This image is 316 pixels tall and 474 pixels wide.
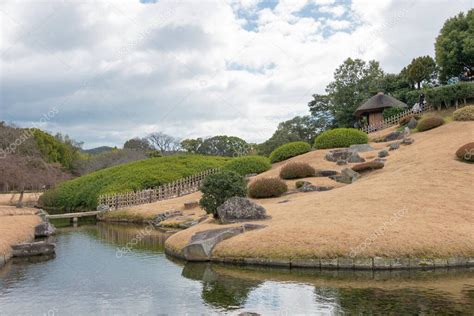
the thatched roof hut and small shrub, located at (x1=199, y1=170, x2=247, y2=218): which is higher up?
the thatched roof hut

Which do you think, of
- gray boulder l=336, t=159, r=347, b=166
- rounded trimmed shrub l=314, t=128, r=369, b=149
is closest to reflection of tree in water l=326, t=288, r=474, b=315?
gray boulder l=336, t=159, r=347, b=166

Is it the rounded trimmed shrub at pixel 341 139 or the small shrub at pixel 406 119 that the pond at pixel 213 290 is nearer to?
the rounded trimmed shrub at pixel 341 139

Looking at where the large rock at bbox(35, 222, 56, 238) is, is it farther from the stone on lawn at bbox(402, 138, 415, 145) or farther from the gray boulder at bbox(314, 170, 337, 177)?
the stone on lawn at bbox(402, 138, 415, 145)

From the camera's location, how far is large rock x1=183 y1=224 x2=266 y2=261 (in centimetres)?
1802

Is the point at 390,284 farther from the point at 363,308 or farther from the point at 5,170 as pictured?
the point at 5,170

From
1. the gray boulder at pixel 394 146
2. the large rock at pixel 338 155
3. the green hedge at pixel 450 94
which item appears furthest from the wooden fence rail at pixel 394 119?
the large rock at pixel 338 155

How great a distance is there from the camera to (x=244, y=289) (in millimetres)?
13695

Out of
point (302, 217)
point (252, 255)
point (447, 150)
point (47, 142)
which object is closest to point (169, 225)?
point (302, 217)

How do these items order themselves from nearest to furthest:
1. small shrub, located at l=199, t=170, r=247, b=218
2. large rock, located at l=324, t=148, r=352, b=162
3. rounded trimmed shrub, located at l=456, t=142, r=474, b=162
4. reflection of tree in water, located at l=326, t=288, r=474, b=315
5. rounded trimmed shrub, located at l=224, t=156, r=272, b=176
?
reflection of tree in water, located at l=326, t=288, r=474, b=315
small shrub, located at l=199, t=170, r=247, b=218
rounded trimmed shrub, located at l=456, t=142, r=474, b=162
large rock, located at l=324, t=148, r=352, b=162
rounded trimmed shrub, located at l=224, t=156, r=272, b=176

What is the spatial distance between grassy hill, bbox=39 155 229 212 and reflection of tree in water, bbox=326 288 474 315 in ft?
116

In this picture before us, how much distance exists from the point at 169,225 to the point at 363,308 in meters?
20.4

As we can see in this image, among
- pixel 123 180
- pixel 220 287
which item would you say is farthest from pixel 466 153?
pixel 123 180

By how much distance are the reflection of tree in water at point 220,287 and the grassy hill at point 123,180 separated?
30.2m

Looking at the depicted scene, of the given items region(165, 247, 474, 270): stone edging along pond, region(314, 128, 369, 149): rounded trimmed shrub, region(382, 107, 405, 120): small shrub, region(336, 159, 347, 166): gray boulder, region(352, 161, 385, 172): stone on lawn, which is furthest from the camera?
region(382, 107, 405, 120): small shrub
